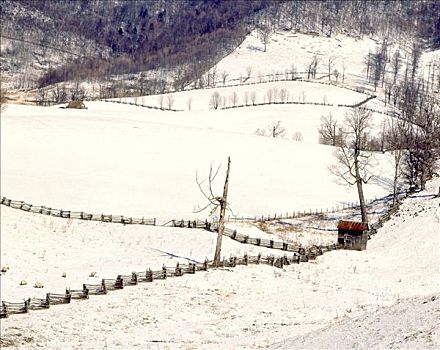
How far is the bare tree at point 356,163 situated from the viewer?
178 ft

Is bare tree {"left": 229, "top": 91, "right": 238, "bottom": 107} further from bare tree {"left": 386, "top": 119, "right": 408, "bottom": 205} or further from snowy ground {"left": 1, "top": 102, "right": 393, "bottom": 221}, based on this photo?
bare tree {"left": 386, "top": 119, "right": 408, "bottom": 205}

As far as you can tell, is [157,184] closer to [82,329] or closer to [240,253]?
[240,253]

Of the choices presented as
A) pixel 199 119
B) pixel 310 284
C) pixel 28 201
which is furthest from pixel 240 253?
pixel 199 119

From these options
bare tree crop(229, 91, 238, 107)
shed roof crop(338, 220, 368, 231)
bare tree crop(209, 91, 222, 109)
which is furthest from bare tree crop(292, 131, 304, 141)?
shed roof crop(338, 220, 368, 231)

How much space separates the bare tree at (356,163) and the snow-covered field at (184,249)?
2339 mm

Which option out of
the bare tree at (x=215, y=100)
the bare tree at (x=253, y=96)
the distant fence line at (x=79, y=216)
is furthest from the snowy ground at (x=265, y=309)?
the bare tree at (x=253, y=96)

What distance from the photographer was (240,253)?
4509 cm

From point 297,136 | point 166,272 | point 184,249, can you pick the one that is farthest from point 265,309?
point 297,136

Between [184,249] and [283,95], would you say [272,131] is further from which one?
[184,249]

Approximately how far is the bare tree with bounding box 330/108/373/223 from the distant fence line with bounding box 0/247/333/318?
10.7m

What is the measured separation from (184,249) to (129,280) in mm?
10404

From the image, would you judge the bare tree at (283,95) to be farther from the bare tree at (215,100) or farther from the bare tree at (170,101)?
the bare tree at (170,101)

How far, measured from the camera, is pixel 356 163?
5406 cm

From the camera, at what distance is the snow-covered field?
2714cm
